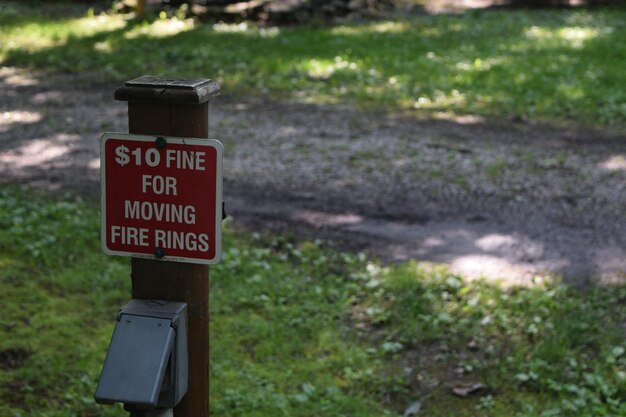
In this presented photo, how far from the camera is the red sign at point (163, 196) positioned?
2.20 metres

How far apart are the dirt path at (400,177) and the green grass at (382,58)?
2.48 feet

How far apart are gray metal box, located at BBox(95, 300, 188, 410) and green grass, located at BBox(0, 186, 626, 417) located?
180cm

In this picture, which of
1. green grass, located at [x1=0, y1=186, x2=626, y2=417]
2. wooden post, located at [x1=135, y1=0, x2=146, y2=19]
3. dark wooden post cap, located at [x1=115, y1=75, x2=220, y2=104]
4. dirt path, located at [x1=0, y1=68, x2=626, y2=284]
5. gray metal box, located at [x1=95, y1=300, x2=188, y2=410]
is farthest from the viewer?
wooden post, located at [x1=135, y1=0, x2=146, y2=19]

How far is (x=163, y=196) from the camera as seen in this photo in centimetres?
224

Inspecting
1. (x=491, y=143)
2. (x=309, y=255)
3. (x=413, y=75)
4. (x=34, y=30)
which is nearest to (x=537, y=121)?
(x=491, y=143)

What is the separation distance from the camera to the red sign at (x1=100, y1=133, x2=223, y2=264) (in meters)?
2.20

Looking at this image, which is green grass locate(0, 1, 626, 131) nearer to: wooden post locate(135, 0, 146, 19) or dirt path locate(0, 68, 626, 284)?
wooden post locate(135, 0, 146, 19)

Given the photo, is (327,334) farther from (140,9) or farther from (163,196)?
(140,9)

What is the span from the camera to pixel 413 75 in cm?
1090

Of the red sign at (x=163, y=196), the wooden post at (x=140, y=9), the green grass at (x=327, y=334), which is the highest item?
the red sign at (x=163, y=196)

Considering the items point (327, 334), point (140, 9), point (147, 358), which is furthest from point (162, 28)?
point (147, 358)

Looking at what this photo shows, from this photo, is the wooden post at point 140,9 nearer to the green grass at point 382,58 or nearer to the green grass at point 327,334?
the green grass at point 382,58

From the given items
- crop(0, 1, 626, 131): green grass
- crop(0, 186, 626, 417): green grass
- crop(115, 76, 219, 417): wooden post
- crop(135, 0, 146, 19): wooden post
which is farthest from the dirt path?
crop(135, 0, 146, 19): wooden post

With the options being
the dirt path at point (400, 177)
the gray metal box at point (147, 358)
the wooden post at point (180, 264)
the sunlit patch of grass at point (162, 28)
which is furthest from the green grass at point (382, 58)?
the gray metal box at point (147, 358)
